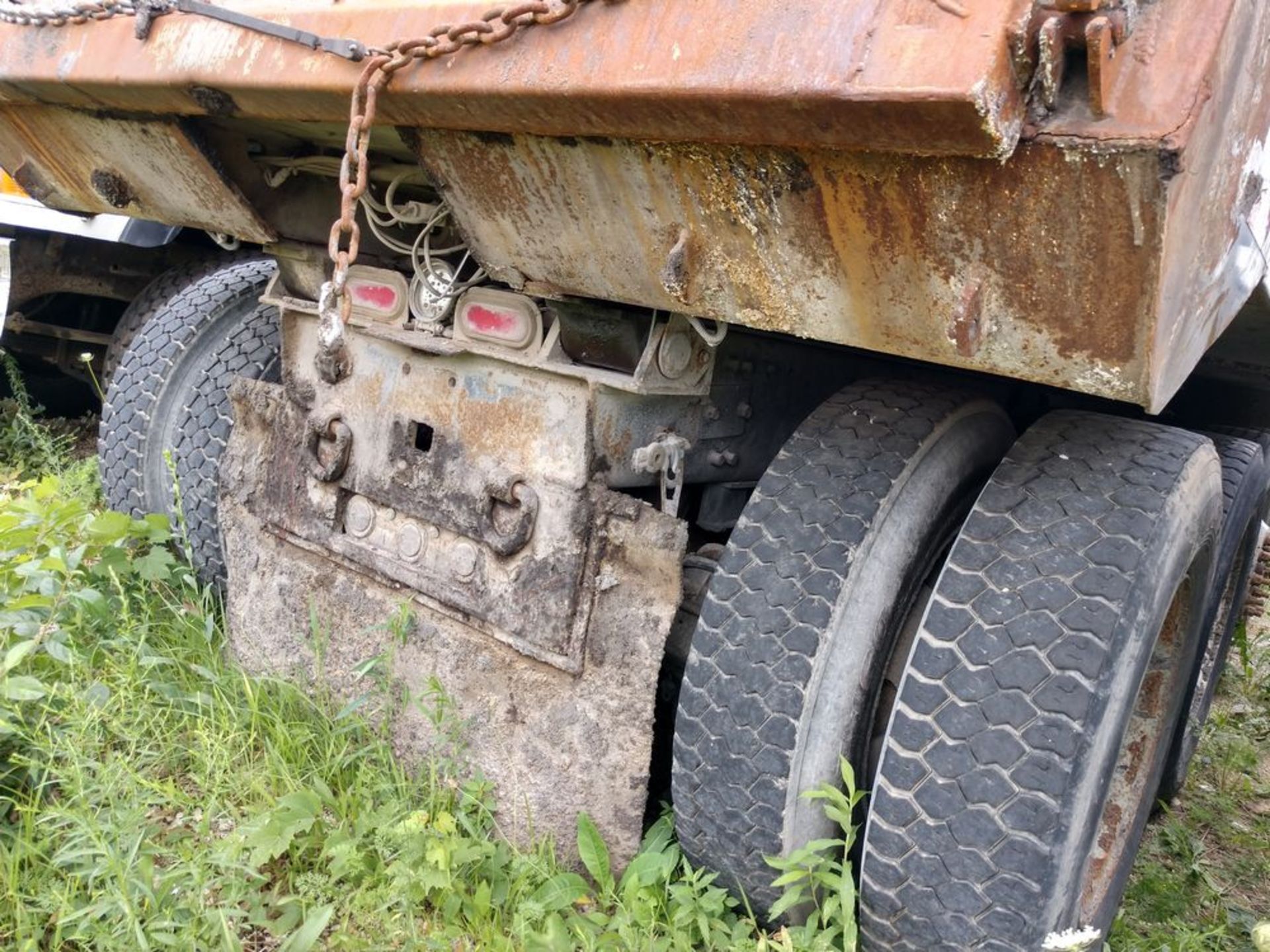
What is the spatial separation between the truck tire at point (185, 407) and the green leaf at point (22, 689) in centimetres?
73

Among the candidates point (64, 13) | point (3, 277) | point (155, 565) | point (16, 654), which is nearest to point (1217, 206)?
point (64, 13)

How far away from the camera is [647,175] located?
63.8 inches

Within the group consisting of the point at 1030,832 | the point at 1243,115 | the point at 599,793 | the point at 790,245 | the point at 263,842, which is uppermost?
the point at 1243,115

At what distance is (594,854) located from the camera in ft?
6.73

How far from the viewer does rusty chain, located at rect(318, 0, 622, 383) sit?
1.55 meters

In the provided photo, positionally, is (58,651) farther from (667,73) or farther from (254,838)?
(667,73)

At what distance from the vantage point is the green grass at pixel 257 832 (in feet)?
6.24

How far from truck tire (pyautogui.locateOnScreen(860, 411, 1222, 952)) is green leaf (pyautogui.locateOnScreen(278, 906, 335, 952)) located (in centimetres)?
87

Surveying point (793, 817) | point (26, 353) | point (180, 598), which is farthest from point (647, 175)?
point (26, 353)

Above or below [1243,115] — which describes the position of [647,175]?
below

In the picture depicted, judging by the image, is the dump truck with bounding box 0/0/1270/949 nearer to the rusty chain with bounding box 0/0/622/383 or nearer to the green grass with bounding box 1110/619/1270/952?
the rusty chain with bounding box 0/0/622/383

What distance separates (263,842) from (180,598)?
43.1 inches

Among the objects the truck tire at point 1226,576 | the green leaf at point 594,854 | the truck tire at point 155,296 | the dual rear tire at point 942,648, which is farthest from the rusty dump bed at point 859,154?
the truck tire at point 155,296

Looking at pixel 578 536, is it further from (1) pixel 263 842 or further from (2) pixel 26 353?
(2) pixel 26 353
